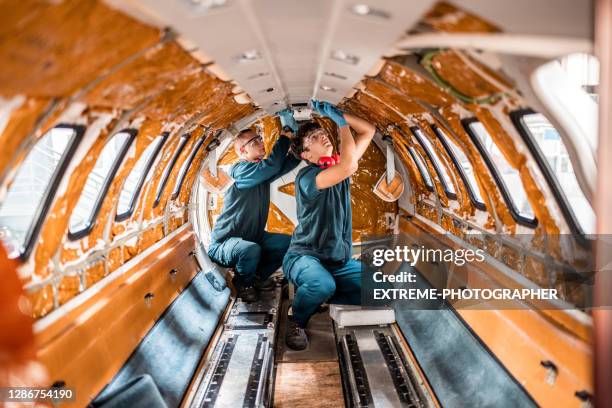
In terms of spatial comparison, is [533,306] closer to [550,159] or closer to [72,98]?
[550,159]

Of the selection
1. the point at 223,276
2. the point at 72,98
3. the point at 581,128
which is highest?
the point at 72,98

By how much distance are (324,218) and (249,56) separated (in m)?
3.01

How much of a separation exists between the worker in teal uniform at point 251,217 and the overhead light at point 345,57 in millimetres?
3416

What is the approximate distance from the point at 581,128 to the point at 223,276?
6.29 meters

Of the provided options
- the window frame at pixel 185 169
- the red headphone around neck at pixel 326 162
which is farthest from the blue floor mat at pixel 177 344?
the red headphone around neck at pixel 326 162

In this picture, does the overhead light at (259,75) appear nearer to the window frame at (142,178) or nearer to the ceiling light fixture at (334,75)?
the ceiling light fixture at (334,75)

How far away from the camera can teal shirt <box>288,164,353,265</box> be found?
612cm

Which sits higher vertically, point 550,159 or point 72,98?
point 72,98

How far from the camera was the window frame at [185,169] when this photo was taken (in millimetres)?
7242

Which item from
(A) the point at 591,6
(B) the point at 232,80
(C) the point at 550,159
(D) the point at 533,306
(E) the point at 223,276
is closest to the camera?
(A) the point at 591,6

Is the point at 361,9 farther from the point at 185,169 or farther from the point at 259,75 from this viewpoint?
the point at 185,169

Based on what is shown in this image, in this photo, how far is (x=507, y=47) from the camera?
241cm

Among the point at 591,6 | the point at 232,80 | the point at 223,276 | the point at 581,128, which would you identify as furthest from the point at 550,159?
the point at 223,276

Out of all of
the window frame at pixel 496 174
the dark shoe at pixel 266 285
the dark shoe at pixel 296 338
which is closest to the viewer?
the window frame at pixel 496 174
